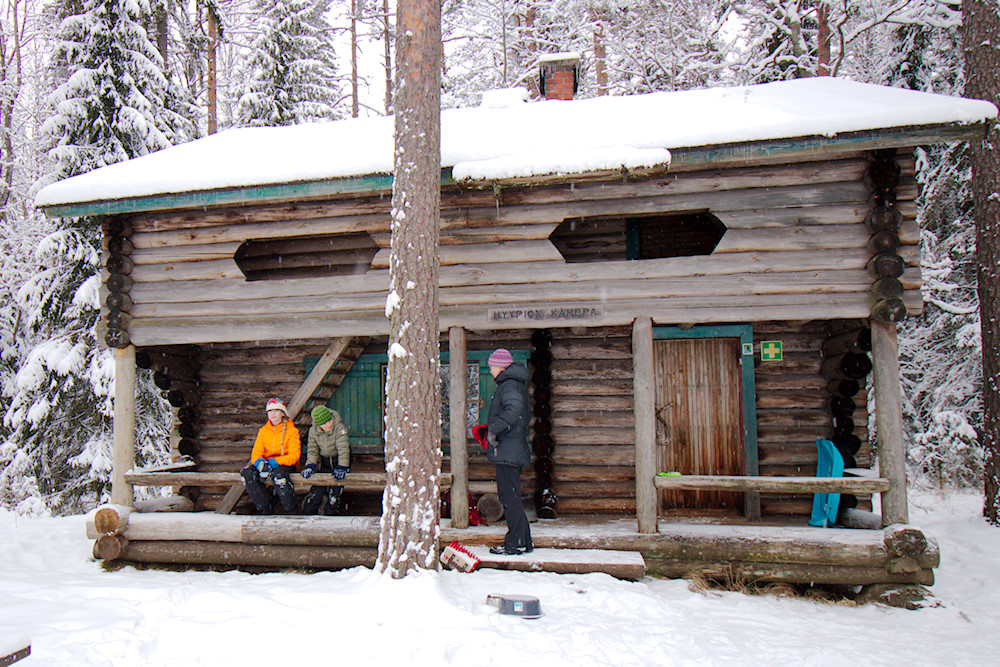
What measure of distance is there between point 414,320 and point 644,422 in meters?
2.95

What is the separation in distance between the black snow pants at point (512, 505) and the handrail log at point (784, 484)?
149 cm

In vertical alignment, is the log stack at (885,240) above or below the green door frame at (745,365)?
above

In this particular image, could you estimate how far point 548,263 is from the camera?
23.9 feet

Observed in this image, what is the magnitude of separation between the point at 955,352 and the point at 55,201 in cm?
1614

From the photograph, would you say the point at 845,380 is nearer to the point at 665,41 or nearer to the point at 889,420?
the point at 889,420

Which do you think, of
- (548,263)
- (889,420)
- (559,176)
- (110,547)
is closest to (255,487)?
(110,547)

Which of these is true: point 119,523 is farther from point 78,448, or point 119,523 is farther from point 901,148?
point 901,148

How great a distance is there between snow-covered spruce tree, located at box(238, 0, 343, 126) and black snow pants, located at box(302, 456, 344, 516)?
13.5 m

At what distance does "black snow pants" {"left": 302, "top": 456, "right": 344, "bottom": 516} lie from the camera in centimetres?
823

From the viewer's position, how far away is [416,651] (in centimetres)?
430

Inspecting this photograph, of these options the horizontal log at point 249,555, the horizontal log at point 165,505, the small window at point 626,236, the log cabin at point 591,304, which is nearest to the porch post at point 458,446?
the log cabin at point 591,304

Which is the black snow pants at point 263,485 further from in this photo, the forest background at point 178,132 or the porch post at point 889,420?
the porch post at point 889,420

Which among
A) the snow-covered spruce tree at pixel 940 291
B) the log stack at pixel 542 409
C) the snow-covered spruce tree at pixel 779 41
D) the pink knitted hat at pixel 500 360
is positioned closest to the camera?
the pink knitted hat at pixel 500 360

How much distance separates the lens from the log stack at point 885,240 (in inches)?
258
